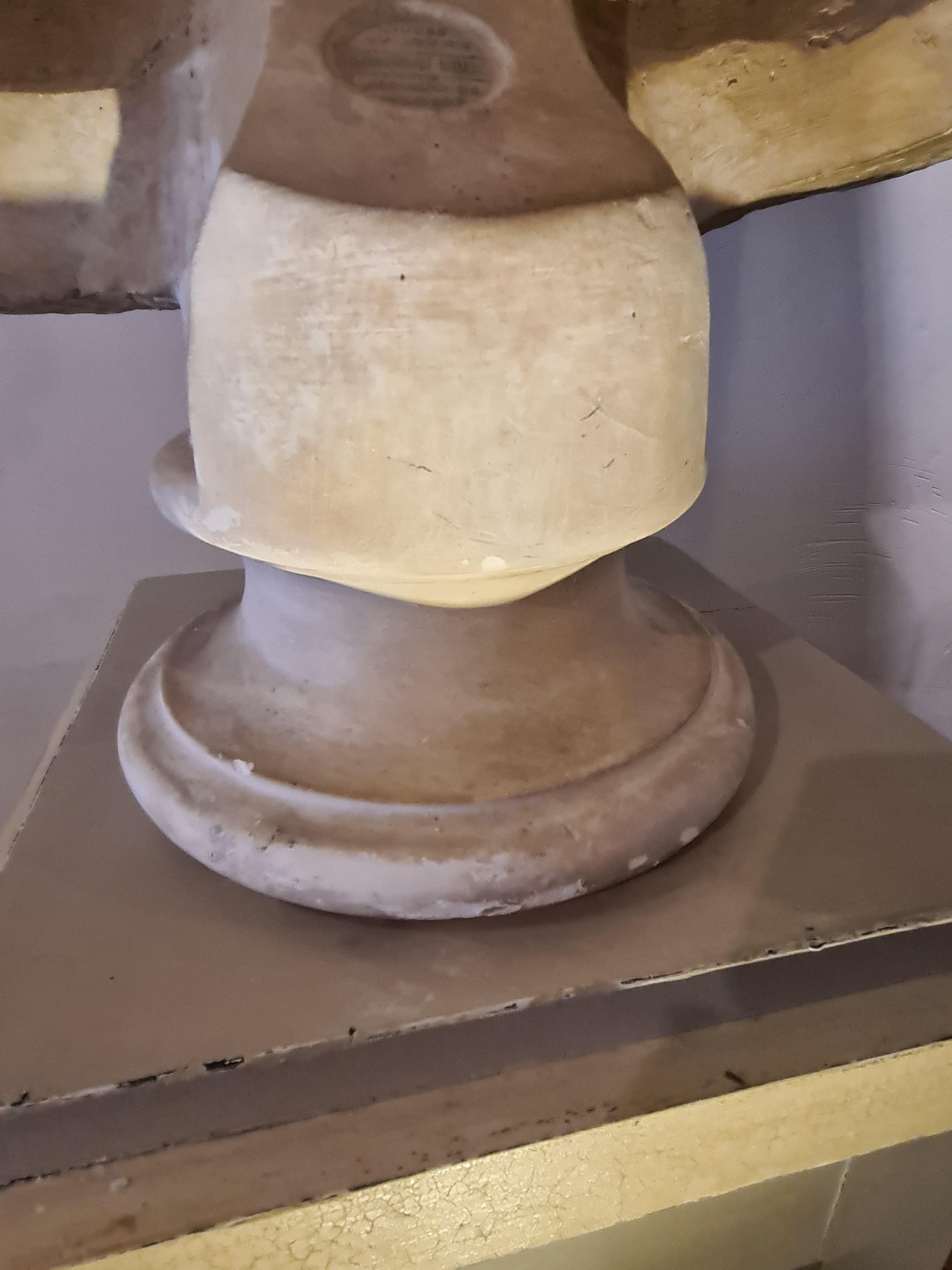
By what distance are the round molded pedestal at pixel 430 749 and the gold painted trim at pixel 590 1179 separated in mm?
147

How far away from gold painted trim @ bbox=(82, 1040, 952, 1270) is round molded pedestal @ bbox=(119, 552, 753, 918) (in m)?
0.15

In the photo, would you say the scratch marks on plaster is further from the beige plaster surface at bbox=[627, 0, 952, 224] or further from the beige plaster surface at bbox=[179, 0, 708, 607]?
the beige plaster surface at bbox=[627, 0, 952, 224]

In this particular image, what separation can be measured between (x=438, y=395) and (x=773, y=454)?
97 centimetres

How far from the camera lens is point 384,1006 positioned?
530 millimetres

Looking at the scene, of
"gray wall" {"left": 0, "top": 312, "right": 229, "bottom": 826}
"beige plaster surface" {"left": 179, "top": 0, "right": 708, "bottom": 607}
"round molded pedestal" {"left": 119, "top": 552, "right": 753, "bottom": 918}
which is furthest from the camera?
"gray wall" {"left": 0, "top": 312, "right": 229, "bottom": 826}

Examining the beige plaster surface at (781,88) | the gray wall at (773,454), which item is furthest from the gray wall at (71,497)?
the beige plaster surface at (781,88)

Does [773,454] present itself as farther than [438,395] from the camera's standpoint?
Yes

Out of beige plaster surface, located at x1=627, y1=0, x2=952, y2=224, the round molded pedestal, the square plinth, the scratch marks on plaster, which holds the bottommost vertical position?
the square plinth

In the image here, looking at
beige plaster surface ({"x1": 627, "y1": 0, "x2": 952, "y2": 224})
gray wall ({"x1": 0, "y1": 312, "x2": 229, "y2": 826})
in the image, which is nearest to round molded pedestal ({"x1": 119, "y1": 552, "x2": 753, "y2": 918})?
beige plaster surface ({"x1": 627, "y1": 0, "x2": 952, "y2": 224})

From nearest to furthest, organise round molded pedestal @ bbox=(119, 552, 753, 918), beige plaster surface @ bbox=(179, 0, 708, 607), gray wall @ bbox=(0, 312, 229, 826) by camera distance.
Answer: beige plaster surface @ bbox=(179, 0, 708, 607) < round molded pedestal @ bbox=(119, 552, 753, 918) < gray wall @ bbox=(0, 312, 229, 826)

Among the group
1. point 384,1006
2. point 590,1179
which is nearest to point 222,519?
point 384,1006

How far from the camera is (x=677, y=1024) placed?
576 millimetres

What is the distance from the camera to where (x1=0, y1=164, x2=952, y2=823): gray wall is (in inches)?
43.6

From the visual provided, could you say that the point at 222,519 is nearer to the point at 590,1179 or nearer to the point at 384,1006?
the point at 384,1006
